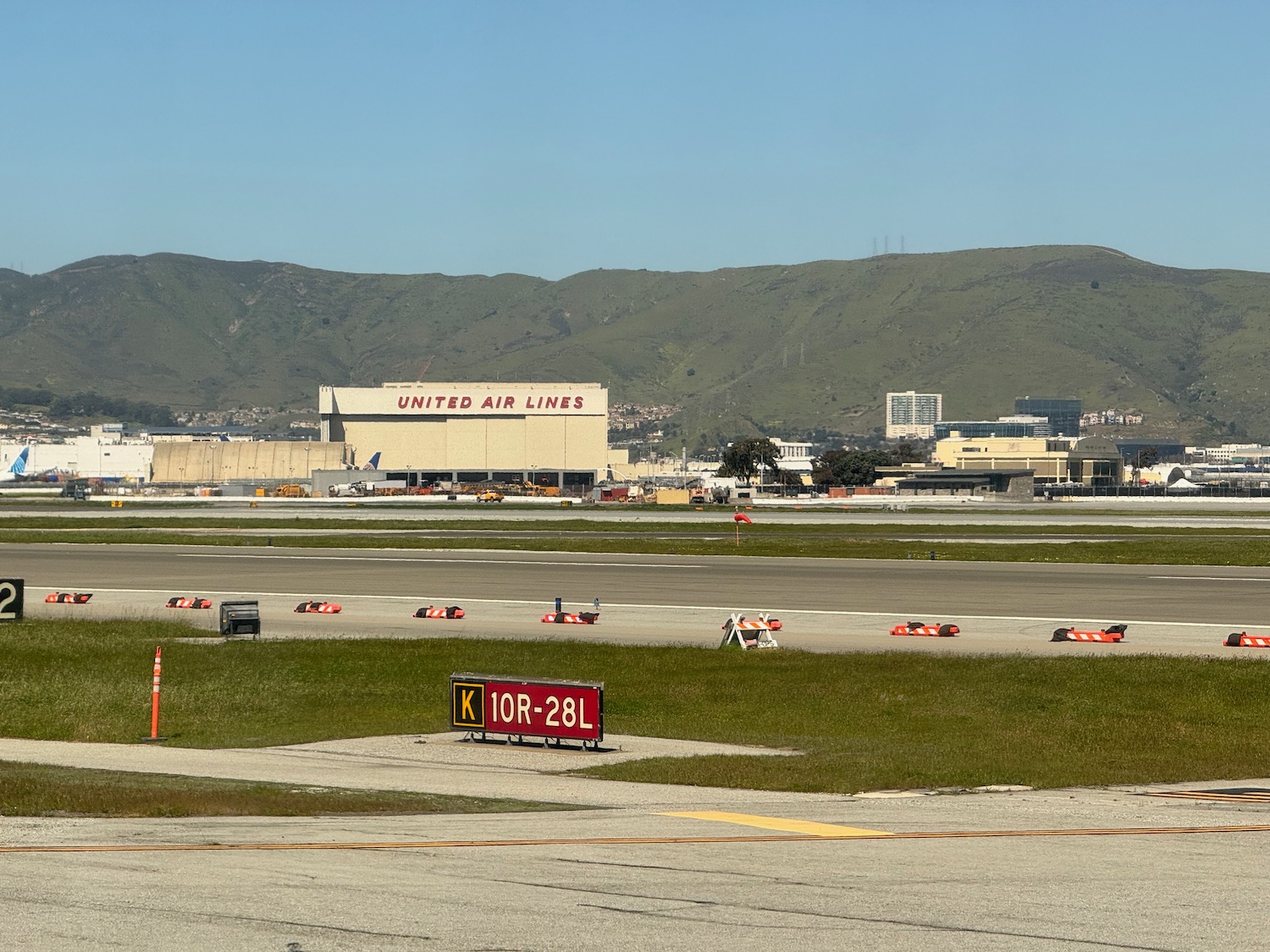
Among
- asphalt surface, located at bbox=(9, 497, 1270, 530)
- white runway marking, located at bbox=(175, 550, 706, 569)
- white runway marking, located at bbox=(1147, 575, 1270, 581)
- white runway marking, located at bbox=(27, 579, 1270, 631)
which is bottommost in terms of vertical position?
white runway marking, located at bbox=(27, 579, 1270, 631)

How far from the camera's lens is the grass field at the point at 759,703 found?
922 inches

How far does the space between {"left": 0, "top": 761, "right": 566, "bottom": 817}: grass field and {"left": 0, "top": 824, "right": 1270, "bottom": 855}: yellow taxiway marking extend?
2.52 metres

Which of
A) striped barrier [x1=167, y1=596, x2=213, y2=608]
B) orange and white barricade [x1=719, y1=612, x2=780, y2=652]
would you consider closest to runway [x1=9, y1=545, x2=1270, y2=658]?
striped barrier [x1=167, y1=596, x2=213, y2=608]

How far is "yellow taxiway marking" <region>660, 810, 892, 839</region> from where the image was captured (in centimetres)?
1695

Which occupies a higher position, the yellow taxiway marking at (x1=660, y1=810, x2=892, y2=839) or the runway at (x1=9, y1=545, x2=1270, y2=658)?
the runway at (x1=9, y1=545, x2=1270, y2=658)

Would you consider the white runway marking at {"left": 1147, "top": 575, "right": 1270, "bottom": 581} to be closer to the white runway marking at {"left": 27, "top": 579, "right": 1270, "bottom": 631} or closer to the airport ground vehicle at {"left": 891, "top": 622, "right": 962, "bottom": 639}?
the white runway marking at {"left": 27, "top": 579, "right": 1270, "bottom": 631}

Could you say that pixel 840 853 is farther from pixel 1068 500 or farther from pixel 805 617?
Answer: pixel 1068 500

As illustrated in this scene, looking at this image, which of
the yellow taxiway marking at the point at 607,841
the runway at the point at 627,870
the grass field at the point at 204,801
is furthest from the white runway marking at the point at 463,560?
the yellow taxiway marking at the point at 607,841

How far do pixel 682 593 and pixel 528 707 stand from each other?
2689 centimetres

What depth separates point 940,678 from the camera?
32469mm

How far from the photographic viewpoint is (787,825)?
17.7 meters

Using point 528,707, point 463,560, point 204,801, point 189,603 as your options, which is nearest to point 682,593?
point 189,603

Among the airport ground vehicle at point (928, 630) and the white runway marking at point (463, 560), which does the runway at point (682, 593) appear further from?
the airport ground vehicle at point (928, 630)

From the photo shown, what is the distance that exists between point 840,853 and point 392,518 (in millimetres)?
100131
